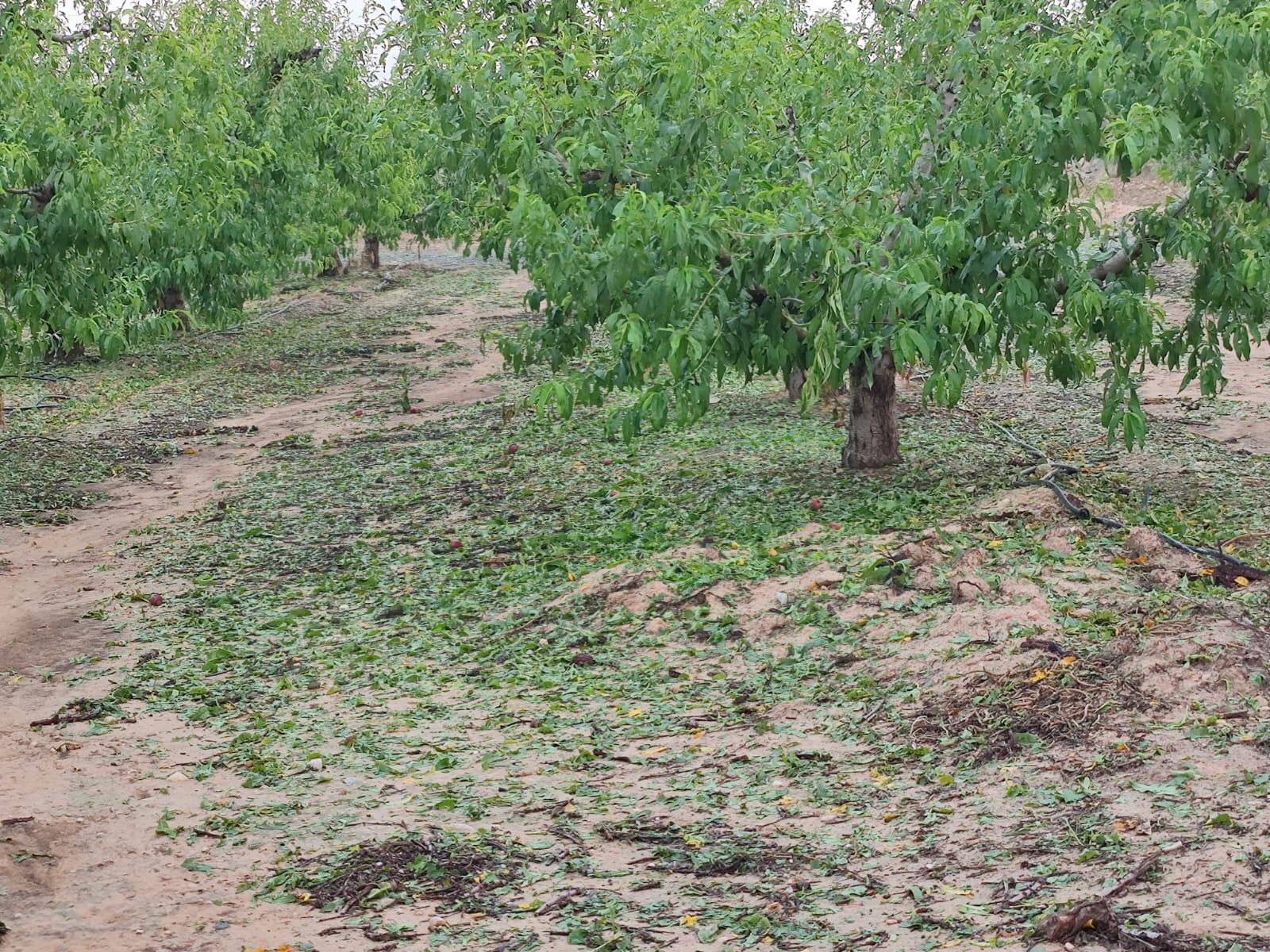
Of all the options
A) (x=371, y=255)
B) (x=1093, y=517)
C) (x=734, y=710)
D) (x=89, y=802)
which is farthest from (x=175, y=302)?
(x=734, y=710)

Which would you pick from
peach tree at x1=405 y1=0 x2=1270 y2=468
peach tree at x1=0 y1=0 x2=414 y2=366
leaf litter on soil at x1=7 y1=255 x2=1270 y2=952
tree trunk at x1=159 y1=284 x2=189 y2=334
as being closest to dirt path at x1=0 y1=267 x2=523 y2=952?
leaf litter on soil at x1=7 y1=255 x2=1270 y2=952

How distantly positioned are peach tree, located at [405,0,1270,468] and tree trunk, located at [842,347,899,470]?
871mm

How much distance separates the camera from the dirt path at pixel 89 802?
16.1 ft

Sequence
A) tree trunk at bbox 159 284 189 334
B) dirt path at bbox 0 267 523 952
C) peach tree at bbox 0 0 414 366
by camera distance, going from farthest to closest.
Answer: tree trunk at bbox 159 284 189 334 → peach tree at bbox 0 0 414 366 → dirt path at bbox 0 267 523 952

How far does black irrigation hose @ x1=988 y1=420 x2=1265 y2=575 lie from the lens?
7.54m

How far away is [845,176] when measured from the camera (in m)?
9.27

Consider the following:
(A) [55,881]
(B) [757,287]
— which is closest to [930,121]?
(B) [757,287]

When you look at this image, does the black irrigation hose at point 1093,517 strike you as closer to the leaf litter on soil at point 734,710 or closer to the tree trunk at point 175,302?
the leaf litter on soil at point 734,710

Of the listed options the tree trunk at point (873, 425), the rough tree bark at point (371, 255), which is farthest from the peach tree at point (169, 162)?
the rough tree bark at point (371, 255)

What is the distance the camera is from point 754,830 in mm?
5305

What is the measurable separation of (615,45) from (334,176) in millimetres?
14543

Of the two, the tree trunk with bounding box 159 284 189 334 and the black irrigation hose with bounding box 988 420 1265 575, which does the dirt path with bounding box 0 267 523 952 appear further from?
the tree trunk with bounding box 159 284 189 334

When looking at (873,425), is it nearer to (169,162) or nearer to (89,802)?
(89,802)

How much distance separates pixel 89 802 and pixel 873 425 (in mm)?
6117
